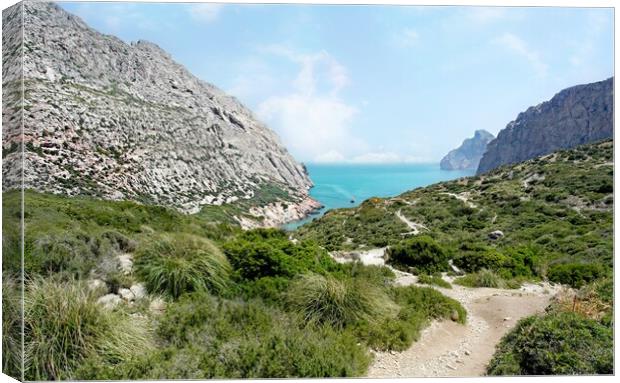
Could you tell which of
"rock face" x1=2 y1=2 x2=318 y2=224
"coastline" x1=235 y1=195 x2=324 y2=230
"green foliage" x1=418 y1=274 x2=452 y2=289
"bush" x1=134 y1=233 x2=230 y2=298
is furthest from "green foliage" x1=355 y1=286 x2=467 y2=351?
"coastline" x1=235 y1=195 x2=324 y2=230

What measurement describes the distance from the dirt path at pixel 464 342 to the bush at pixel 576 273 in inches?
37.7

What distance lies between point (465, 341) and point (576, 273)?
397 centimetres

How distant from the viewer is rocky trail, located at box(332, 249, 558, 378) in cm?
438

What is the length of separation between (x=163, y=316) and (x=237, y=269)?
1.39m

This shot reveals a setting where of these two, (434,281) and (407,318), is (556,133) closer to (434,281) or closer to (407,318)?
(434,281)

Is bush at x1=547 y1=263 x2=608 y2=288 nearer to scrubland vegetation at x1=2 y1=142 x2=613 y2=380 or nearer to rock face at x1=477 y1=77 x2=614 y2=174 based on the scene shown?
scrubland vegetation at x1=2 y1=142 x2=613 y2=380

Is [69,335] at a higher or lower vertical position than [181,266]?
lower

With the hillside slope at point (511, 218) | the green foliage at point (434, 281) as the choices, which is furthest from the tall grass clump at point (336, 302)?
the hillside slope at point (511, 218)

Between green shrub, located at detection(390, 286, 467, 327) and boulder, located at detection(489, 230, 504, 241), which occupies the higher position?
boulder, located at detection(489, 230, 504, 241)

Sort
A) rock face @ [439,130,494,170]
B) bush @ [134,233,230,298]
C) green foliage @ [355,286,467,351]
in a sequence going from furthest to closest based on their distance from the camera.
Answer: rock face @ [439,130,494,170] < bush @ [134,233,230,298] < green foliage @ [355,286,467,351]

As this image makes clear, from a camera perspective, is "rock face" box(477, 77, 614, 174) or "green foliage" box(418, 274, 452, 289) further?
"rock face" box(477, 77, 614, 174)

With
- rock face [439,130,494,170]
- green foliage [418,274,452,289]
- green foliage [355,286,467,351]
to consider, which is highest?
rock face [439,130,494,170]

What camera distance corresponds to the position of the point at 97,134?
1570 centimetres

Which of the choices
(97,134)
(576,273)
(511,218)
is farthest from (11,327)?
(97,134)
